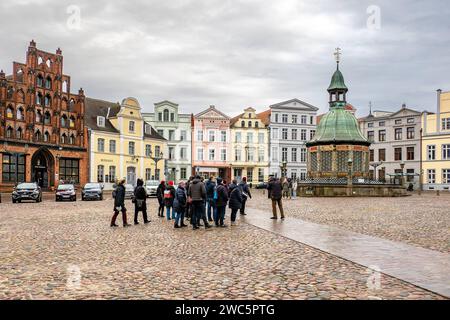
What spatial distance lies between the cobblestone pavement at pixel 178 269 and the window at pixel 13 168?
1503 inches

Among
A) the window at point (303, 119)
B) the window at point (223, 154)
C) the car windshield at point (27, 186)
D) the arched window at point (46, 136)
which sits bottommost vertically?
the car windshield at point (27, 186)

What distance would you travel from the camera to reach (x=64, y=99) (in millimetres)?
Answer: 55531

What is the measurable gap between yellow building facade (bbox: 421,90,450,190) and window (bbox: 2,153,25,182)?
169 feet

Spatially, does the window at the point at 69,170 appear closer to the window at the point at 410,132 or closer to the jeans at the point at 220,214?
the jeans at the point at 220,214

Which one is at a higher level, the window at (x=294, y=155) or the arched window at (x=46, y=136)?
the arched window at (x=46, y=136)

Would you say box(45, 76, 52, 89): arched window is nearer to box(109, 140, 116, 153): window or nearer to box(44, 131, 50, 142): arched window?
box(44, 131, 50, 142): arched window

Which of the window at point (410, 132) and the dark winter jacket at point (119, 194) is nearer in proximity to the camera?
the dark winter jacket at point (119, 194)

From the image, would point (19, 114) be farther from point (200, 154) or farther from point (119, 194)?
point (119, 194)

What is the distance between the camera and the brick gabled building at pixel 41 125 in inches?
1945

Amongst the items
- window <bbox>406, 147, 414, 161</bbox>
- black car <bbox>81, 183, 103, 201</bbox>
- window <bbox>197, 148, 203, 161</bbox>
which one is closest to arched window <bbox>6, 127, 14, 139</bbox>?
black car <bbox>81, 183, 103, 201</bbox>

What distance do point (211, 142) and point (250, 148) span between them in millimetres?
6287

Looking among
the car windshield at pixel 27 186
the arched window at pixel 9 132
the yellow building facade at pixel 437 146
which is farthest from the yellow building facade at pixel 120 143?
the yellow building facade at pixel 437 146
